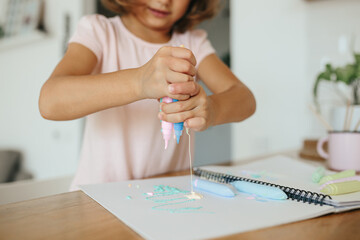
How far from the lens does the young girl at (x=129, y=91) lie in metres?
0.51

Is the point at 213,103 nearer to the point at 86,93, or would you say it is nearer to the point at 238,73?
the point at 86,93

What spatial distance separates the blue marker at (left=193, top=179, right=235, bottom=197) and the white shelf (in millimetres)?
2008

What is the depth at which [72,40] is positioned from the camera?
0.69m

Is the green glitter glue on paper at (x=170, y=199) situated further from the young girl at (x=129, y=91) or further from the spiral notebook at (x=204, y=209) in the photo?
the young girl at (x=129, y=91)

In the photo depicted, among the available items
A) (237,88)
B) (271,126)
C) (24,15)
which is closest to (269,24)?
(271,126)

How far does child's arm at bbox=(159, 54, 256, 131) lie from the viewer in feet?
1.44

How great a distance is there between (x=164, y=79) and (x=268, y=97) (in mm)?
1244

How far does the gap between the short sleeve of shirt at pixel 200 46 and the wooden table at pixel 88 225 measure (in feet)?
1.87

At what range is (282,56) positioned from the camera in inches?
60.2

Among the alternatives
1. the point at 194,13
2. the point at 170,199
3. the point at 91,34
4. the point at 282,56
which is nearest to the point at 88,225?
the point at 170,199

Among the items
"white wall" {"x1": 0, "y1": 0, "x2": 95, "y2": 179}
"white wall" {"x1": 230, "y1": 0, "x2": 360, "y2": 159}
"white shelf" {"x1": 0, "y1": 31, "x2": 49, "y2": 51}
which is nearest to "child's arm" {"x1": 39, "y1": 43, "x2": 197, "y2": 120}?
"white wall" {"x1": 230, "y1": 0, "x2": 360, "y2": 159}

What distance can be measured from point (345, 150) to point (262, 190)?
1.31 ft

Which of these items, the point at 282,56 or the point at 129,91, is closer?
the point at 129,91

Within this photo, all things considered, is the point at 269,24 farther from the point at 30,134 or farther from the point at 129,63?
the point at 30,134
